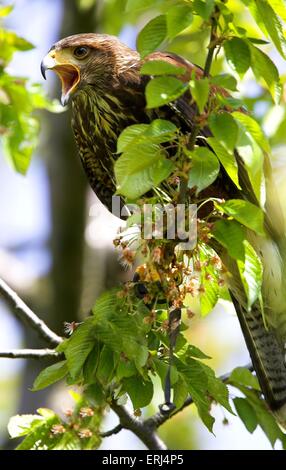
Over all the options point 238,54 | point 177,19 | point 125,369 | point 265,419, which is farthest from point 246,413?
point 177,19

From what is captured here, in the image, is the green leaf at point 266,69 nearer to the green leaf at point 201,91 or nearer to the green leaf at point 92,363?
the green leaf at point 201,91

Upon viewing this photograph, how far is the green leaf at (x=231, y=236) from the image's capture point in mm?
2631

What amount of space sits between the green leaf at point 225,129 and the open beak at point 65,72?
6.16ft

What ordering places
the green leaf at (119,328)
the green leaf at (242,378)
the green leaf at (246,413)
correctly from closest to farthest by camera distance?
the green leaf at (119,328)
the green leaf at (246,413)
the green leaf at (242,378)

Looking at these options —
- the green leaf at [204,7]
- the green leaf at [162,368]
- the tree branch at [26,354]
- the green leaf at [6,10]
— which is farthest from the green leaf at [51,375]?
the green leaf at [6,10]

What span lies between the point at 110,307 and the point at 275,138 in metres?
2.25

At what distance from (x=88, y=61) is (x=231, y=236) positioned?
2.12 metres

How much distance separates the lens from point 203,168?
2611mm

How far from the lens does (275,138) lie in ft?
16.1

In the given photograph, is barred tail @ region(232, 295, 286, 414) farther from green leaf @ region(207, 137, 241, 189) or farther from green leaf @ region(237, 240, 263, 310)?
green leaf @ region(207, 137, 241, 189)

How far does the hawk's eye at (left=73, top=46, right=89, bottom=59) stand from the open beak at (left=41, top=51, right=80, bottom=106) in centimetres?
8

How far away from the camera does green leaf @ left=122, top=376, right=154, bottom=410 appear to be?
3.03 m
